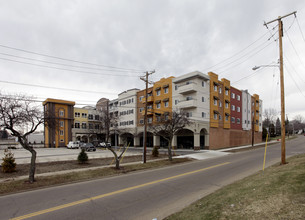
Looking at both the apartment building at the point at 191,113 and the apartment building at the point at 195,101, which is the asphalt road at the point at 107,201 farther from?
the apartment building at the point at 195,101

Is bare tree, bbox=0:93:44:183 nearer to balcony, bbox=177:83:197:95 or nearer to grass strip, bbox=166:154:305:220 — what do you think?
grass strip, bbox=166:154:305:220

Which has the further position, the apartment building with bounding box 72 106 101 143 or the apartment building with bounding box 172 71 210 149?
the apartment building with bounding box 72 106 101 143

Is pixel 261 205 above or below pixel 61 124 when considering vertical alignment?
below

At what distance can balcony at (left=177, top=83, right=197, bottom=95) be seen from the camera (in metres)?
37.2

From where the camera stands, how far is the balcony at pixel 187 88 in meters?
37.2

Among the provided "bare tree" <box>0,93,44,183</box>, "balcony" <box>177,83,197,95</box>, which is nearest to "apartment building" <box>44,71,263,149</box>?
"balcony" <box>177,83,197,95</box>

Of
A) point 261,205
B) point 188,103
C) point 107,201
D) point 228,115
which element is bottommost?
point 107,201

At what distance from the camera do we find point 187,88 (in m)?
38.1

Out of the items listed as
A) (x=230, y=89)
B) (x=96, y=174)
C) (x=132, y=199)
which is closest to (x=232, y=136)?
(x=230, y=89)

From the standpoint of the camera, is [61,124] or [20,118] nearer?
[20,118]

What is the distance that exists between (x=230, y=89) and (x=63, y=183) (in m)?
44.0

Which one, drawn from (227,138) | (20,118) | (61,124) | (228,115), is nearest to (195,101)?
(228,115)

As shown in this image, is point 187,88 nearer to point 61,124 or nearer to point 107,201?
point 107,201

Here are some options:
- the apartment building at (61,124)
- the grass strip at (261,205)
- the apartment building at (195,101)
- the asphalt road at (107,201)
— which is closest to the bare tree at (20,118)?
the asphalt road at (107,201)
